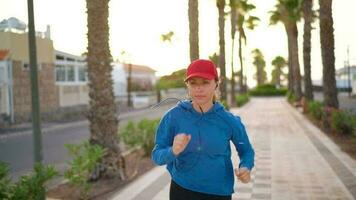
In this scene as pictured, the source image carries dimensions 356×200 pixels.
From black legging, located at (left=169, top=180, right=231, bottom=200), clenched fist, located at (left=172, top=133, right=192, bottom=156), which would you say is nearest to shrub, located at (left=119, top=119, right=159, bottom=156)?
black legging, located at (left=169, top=180, right=231, bottom=200)

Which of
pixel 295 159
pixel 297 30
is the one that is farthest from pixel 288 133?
pixel 297 30

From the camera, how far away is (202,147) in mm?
3762

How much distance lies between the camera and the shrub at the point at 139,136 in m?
14.4

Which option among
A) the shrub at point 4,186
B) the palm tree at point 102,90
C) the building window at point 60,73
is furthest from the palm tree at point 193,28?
the building window at point 60,73

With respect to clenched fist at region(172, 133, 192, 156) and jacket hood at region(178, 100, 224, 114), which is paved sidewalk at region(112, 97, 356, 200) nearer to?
jacket hood at region(178, 100, 224, 114)

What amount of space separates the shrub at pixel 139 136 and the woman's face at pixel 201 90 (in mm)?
10540

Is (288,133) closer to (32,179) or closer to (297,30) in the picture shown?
(32,179)

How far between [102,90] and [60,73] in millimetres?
29158

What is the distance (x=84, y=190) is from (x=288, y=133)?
504 inches

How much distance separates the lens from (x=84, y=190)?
8.92 meters

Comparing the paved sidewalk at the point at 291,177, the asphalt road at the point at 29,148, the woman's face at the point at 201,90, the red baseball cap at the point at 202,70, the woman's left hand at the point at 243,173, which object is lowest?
the asphalt road at the point at 29,148

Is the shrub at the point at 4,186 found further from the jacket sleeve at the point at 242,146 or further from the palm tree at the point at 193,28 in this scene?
the palm tree at the point at 193,28

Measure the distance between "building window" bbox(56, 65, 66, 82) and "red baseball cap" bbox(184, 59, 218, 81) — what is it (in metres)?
35.4

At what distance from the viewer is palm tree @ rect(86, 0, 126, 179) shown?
10539 mm
